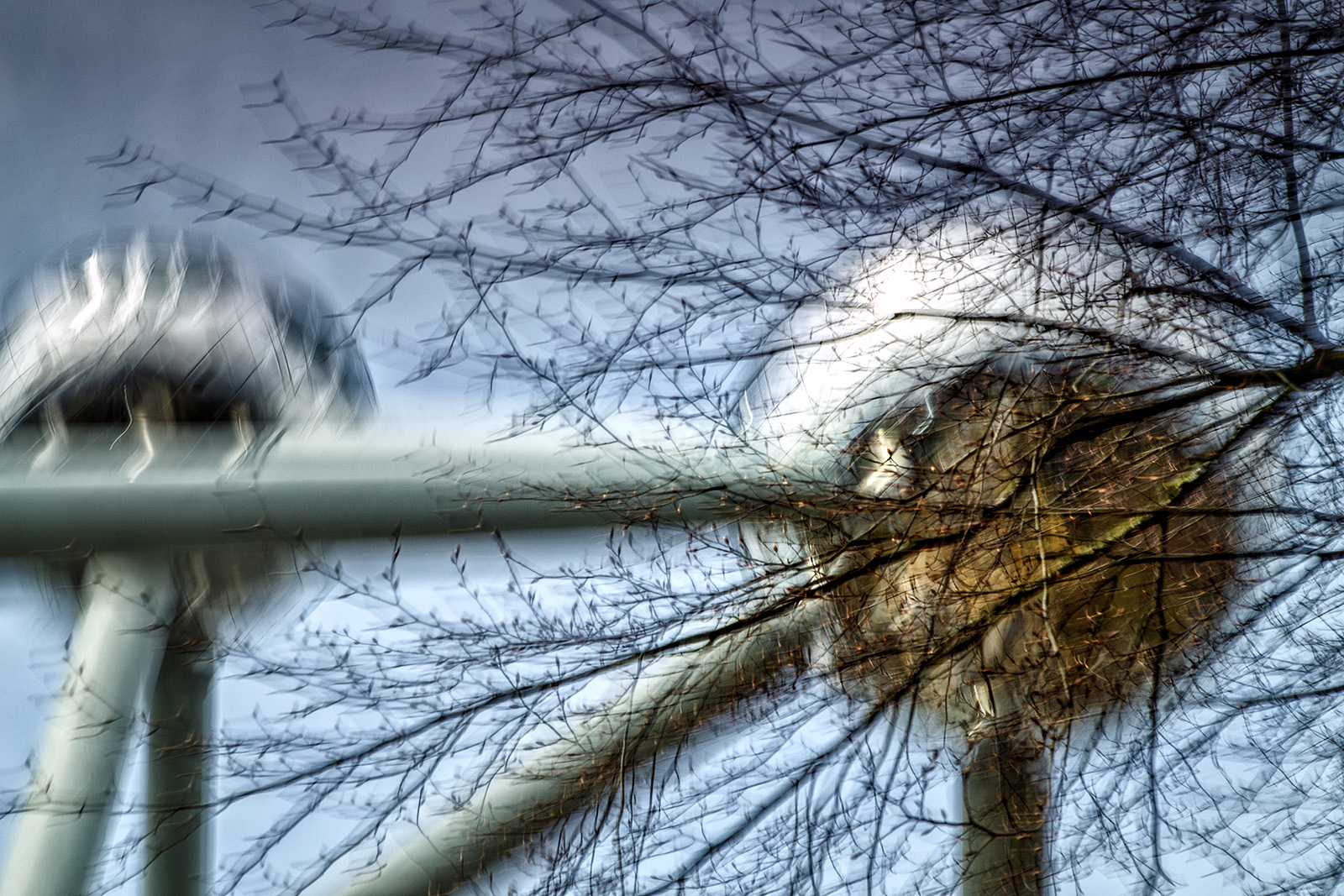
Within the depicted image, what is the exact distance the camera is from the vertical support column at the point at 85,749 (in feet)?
3.90

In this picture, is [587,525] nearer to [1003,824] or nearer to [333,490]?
[333,490]

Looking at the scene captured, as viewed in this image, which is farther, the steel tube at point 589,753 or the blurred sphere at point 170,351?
the blurred sphere at point 170,351

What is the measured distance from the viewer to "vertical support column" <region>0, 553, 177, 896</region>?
1188 mm

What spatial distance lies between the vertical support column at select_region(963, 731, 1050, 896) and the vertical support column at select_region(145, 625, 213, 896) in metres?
0.99

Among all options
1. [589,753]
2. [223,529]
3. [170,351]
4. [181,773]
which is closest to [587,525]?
[589,753]

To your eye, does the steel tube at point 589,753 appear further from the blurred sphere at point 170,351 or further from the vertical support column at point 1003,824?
the blurred sphere at point 170,351

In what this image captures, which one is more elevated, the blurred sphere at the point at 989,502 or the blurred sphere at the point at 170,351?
the blurred sphere at the point at 170,351

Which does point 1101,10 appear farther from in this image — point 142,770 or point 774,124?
point 142,770

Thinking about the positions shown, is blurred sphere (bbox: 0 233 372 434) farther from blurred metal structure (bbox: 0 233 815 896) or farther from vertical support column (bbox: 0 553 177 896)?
vertical support column (bbox: 0 553 177 896)

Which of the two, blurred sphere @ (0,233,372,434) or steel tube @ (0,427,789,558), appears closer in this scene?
steel tube @ (0,427,789,558)

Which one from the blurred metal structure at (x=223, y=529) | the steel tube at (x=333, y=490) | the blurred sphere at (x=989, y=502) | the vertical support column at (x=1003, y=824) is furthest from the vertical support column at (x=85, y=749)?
the vertical support column at (x=1003, y=824)

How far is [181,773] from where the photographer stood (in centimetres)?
123

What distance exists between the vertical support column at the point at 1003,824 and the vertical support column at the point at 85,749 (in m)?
1.08

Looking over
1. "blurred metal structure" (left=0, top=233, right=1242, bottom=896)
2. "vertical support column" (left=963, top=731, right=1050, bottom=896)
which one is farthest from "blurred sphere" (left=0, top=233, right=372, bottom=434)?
"vertical support column" (left=963, top=731, right=1050, bottom=896)
